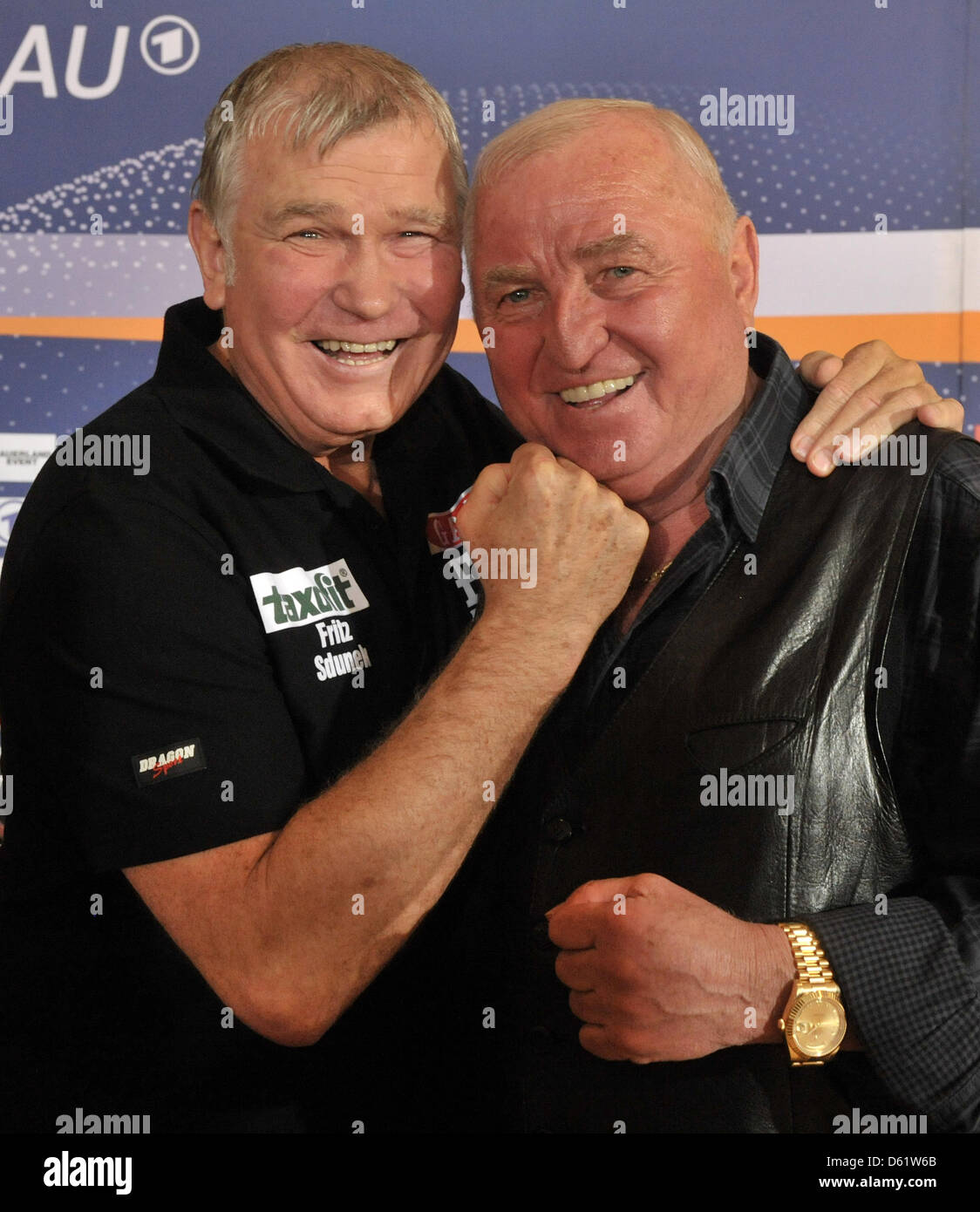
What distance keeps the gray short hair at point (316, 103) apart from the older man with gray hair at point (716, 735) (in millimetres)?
175

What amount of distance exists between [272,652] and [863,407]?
945 mm

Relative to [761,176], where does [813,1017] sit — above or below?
below

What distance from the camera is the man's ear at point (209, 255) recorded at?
81.6 inches

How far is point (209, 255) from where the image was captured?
6.85 ft

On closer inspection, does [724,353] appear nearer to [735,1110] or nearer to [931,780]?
[931,780]

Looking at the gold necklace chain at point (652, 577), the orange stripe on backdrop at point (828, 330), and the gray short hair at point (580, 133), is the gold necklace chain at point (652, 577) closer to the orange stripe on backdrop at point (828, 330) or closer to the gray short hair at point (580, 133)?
the gray short hair at point (580, 133)

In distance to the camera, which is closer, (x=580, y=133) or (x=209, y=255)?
(x=580, y=133)

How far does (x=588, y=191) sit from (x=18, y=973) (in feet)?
4.83

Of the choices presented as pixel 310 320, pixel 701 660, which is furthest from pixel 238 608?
pixel 701 660

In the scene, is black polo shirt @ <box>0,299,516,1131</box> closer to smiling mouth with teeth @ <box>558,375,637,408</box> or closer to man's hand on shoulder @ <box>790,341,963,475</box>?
smiling mouth with teeth @ <box>558,375,637,408</box>

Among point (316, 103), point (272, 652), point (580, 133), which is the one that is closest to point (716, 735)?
point (272, 652)

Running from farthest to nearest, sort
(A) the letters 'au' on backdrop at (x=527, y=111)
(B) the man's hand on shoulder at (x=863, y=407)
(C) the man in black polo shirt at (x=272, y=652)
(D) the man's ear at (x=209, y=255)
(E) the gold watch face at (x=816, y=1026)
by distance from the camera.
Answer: (A) the letters 'au' on backdrop at (x=527, y=111)
(D) the man's ear at (x=209, y=255)
(B) the man's hand on shoulder at (x=863, y=407)
(C) the man in black polo shirt at (x=272, y=652)
(E) the gold watch face at (x=816, y=1026)

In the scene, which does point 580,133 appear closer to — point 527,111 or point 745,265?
point 745,265

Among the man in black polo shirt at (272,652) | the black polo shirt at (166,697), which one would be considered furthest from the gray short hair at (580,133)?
the black polo shirt at (166,697)
